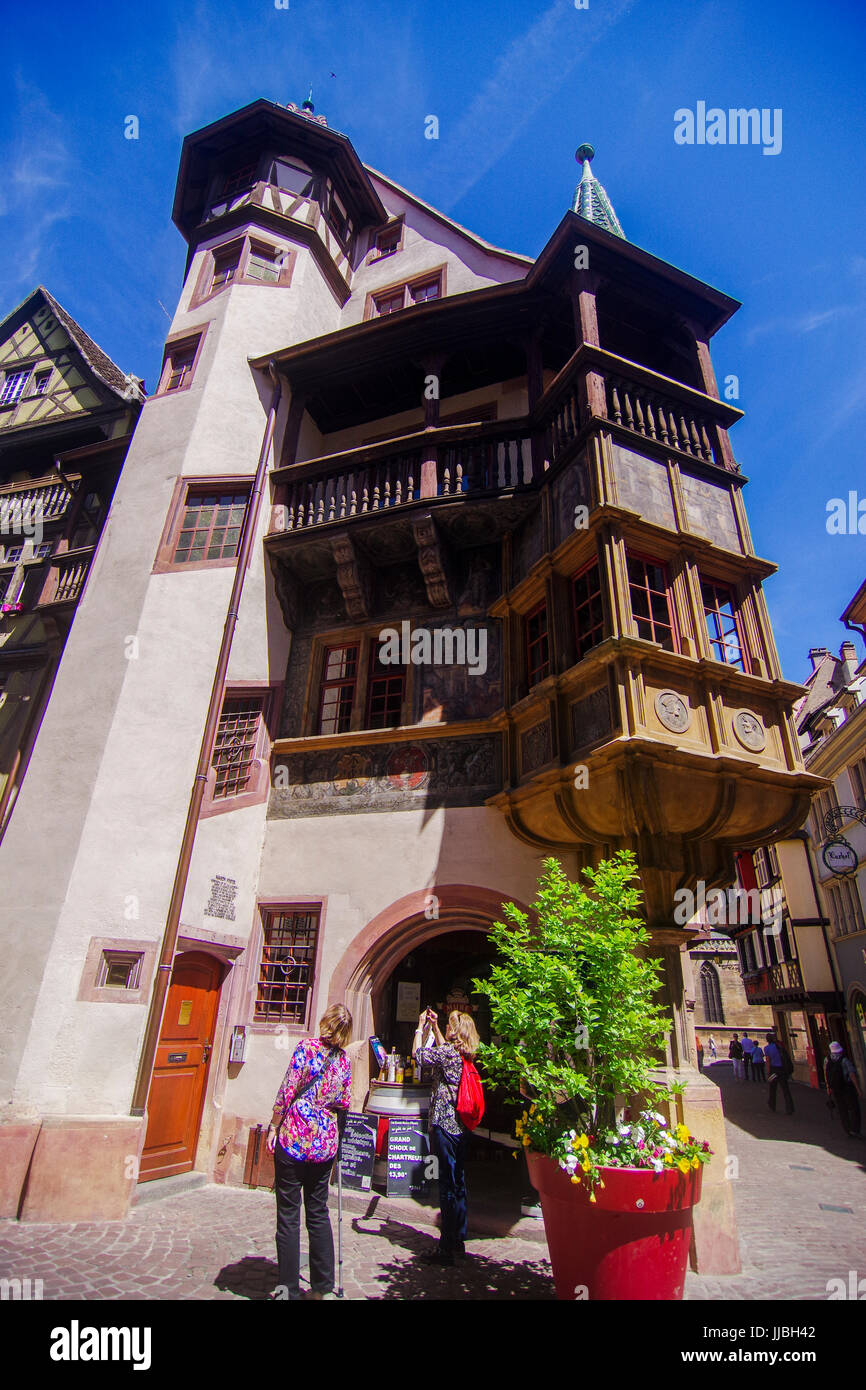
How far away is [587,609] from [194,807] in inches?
222

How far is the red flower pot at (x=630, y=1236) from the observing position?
13.5 ft

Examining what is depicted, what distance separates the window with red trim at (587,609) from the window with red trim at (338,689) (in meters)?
3.86

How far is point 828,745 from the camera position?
23891 millimetres

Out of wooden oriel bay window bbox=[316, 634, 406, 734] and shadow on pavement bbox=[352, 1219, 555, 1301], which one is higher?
wooden oriel bay window bbox=[316, 634, 406, 734]

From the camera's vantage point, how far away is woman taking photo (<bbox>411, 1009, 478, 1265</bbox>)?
19.0 feet

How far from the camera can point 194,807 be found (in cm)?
871

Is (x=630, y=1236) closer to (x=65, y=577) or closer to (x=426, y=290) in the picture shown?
(x=65, y=577)

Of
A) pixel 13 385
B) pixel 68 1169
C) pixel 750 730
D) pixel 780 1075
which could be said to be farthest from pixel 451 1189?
pixel 13 385

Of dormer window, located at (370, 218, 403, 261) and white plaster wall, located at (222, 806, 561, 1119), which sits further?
dormer window, located at (370, 218, 403, 261)

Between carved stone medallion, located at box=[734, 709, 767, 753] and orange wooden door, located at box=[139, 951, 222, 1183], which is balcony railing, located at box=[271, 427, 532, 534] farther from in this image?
orange wooden door, located at box=[139, 951, 222, 1183]

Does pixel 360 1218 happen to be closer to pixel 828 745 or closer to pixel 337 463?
pixel 337 463

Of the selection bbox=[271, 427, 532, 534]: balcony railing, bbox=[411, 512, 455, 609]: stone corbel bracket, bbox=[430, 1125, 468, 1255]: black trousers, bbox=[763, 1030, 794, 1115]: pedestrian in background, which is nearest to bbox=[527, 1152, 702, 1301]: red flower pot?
bbox=[430, 1125, 468, 1255]: black trousers

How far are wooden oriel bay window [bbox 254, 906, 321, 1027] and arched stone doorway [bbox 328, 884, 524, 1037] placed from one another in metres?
0.54

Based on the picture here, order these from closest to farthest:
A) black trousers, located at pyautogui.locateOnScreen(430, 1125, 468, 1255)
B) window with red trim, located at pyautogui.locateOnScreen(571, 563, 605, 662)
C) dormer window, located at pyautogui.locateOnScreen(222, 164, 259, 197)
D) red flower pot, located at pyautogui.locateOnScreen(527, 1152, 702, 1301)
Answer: red flower pot, located at pyautogui.locateOnScreen(527, 1152, 702, 1301) → black trousers, located at pyautogui.locateOnScreen(430, 1125, 468, 1255) → window with red trim, located at pyautogui.locateOnScreen(571, 563, 605, 662) → dormer window, located at pyautogui.locateOnScreen(222, 164, 259, 197)
